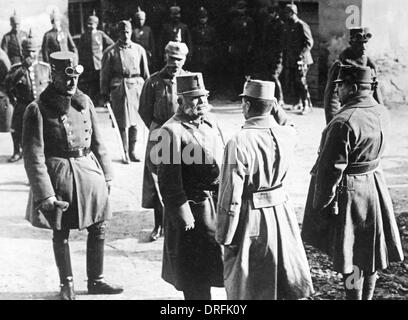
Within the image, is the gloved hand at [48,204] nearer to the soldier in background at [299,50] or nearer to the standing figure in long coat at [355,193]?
the standing figure in long coat at [355,193]

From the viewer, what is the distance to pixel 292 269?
14.6 feet

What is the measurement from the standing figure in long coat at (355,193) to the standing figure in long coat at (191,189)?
2.63 feet

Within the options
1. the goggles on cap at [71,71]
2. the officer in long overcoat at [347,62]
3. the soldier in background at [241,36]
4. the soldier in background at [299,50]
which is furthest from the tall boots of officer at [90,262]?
the soldier in background at [241,36]

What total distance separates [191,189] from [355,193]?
1.19m

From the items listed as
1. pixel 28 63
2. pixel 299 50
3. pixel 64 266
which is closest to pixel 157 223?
pixel 64 266

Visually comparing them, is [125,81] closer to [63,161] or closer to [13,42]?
[13,42]

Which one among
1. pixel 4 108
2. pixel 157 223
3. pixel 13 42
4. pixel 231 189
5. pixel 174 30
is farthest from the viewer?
pixel 174 30

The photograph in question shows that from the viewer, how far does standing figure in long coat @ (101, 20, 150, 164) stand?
8.85m

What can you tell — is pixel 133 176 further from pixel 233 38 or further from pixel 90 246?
pixel 233 38

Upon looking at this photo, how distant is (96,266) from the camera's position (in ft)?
17.5

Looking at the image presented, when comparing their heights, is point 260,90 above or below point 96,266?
above

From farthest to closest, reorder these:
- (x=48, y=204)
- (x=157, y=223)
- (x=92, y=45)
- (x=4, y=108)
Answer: (x=92, y=45) < (x=4, y=108) < (x=157, y=223) < (x=48, y=204)

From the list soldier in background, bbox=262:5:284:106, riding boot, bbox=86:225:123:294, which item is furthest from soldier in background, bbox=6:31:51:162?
soldier in background, bbox=262:5:284:106

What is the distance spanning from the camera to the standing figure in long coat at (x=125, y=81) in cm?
885
